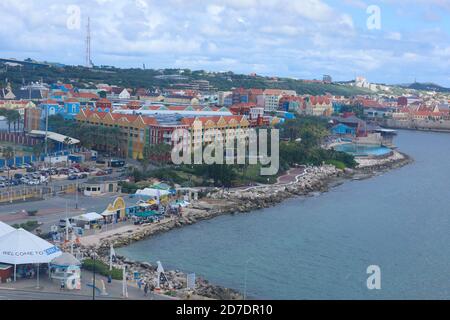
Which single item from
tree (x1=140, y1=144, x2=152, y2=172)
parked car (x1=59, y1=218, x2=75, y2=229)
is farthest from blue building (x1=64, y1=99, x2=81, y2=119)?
parked car (x1=59, y1=218, x2=75, y2=229)

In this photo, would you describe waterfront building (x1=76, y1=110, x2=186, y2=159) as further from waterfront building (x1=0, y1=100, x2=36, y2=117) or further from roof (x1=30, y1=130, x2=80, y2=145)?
waterfront building (x1=0, y1=100, x2=36, y2=117)

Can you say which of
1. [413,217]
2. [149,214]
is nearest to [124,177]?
[149,214]

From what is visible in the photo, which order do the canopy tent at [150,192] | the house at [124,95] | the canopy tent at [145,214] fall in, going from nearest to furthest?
the canopy tent at [145,214]
the canopy tent at [150,192]
the house at [124,95]

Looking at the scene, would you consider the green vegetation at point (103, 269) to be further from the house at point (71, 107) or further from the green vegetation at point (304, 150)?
the house at point (71, 107)

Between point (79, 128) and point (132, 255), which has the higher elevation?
point (79, 128)

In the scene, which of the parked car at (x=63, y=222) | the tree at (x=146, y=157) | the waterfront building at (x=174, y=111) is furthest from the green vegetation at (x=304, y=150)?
the parked car at (x=63, y=222)

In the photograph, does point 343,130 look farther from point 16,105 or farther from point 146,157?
point 146,157
